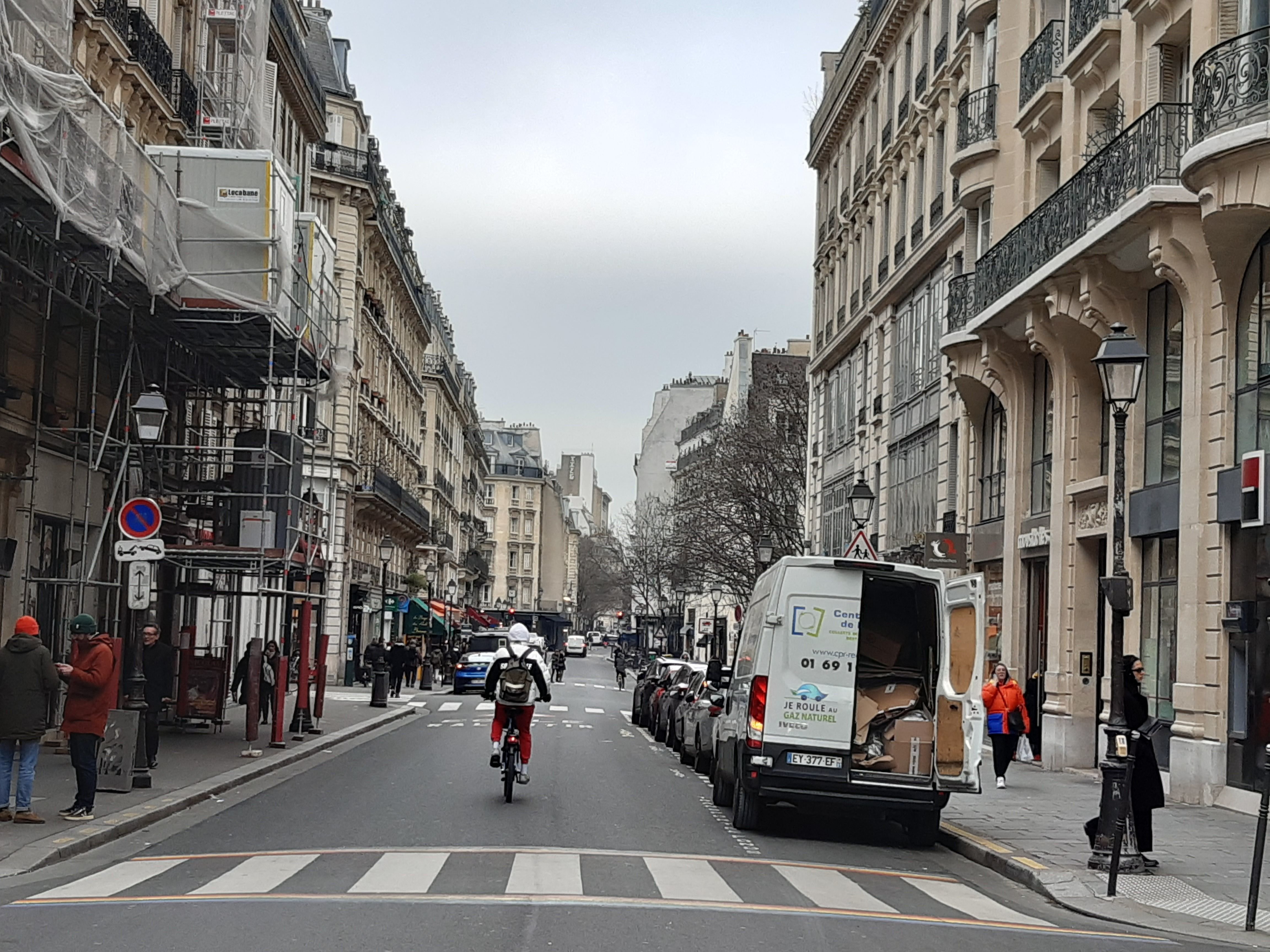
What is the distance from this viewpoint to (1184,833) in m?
16.6

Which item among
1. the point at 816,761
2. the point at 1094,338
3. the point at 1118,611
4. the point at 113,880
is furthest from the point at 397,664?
the point at 113,880

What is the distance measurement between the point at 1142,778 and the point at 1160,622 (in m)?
8.62

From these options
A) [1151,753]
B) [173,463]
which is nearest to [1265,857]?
[1151,753]

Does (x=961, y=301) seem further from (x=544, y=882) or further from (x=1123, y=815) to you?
(x=544, y=882)

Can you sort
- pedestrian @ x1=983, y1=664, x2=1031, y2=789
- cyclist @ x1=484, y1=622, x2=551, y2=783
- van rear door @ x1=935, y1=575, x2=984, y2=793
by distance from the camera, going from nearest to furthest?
van rear door @ x1=935, y1=575, x2=984, y2=793 → cyclist @ x1=484, y1=622, x2=551, y2=783 → pedestrian @ x1=983, y1=664, x2=1031, y2=789

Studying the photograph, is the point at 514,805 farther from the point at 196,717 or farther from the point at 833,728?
the point at 196,717

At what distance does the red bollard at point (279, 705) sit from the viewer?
23703mm

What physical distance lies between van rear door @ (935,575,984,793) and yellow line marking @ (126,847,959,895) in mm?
1794

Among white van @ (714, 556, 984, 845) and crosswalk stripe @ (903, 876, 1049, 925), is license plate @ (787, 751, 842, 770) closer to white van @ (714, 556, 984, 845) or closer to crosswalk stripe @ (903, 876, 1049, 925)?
white van @ (714, 556, 984, 845)

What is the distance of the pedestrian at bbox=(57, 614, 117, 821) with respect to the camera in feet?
47.4

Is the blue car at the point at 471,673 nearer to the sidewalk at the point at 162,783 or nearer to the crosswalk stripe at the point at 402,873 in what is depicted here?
the sidewalk at the point at 162,783

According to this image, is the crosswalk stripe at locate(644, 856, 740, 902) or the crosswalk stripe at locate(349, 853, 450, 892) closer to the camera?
the crosswalk stripe at locate(349, 853, 450, 892)

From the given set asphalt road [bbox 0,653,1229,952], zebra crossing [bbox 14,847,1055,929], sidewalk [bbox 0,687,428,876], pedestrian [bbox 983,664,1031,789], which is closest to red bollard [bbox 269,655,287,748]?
sidewalk [bbox 0,687,428,876]

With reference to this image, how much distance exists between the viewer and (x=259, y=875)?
11734mm
